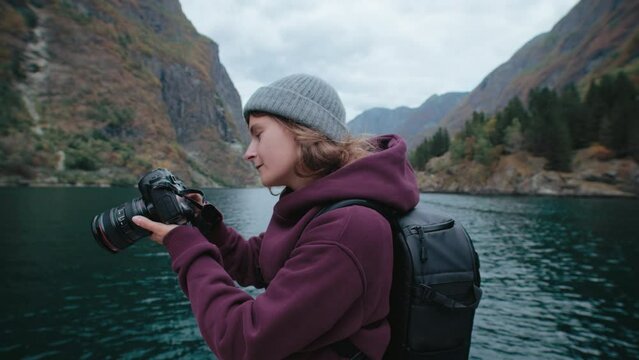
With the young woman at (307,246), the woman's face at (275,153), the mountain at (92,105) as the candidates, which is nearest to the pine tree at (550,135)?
the young woman at (307,246)

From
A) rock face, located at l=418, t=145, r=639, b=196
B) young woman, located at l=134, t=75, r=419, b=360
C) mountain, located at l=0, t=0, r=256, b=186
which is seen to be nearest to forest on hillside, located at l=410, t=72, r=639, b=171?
rock face, located at l=418, t=145, r=639, b=196

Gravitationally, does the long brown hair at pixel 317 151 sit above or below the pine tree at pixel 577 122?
below

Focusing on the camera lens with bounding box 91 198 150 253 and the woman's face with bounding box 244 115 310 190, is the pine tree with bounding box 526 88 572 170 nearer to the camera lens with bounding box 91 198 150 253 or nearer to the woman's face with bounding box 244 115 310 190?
the woman's face with bounding box 244 115 310 190

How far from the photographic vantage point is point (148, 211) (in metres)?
2.00

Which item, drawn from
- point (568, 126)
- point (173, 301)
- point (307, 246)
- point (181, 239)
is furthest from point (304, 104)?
point (568, 126)

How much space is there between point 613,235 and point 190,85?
19030cm

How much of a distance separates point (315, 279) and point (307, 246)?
13cm

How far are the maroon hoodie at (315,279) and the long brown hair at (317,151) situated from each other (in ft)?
0.53

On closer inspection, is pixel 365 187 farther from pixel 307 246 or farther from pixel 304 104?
pixel 304 104

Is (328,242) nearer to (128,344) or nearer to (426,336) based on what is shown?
(426,336)

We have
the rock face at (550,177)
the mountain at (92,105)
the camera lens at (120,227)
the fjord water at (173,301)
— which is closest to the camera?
the camera lens at (120,227)

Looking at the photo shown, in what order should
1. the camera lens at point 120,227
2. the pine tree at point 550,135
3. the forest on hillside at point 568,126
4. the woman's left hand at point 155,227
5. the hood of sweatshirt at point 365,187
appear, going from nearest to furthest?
1. the hood of sweatshirt at point 365,187
2. the woman's left hand at point 155,227
3. the camera lens at point 120,227
4. the forest on hillside at point 568,126
5. the pine tree at point 550,135

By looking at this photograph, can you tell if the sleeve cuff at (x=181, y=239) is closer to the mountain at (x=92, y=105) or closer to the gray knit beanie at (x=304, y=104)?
the gray knit beanie at (x=304, y=104)

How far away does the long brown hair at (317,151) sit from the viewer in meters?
1.77
